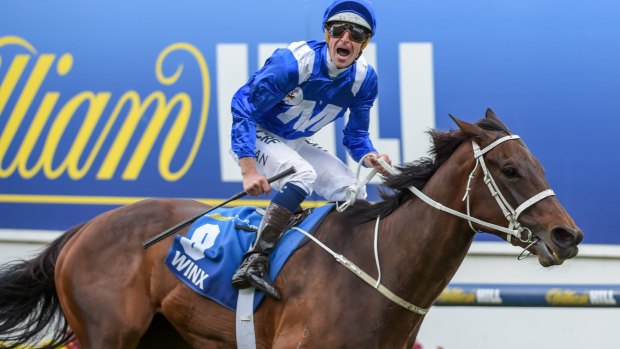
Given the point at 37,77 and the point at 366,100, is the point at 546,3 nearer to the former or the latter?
the point at 366,100

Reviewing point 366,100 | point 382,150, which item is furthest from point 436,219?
point 382,150

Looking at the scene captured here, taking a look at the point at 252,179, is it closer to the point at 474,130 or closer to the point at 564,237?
the point at 474,130

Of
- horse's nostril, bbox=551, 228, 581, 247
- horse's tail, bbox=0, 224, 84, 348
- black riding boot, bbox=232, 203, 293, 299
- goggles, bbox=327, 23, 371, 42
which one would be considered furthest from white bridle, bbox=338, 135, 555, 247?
horse's tail, bbox=0, 224, 84, 348

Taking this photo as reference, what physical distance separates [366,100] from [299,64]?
469 mm

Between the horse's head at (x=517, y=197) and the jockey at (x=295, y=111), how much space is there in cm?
68

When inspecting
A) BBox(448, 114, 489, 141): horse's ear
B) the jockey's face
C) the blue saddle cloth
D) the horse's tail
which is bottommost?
the horse's tail

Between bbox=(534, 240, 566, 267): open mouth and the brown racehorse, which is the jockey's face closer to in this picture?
the brown racehorse

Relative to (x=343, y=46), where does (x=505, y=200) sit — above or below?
below

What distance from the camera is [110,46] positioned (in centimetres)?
609

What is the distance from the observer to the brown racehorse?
12.5 feet

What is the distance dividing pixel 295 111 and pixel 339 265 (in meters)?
0.75

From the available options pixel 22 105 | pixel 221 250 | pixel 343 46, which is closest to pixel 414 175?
pixel 343 46

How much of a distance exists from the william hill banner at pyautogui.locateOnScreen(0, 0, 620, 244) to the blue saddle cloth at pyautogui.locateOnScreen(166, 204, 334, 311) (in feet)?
4.43

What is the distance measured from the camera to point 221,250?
173 inches
